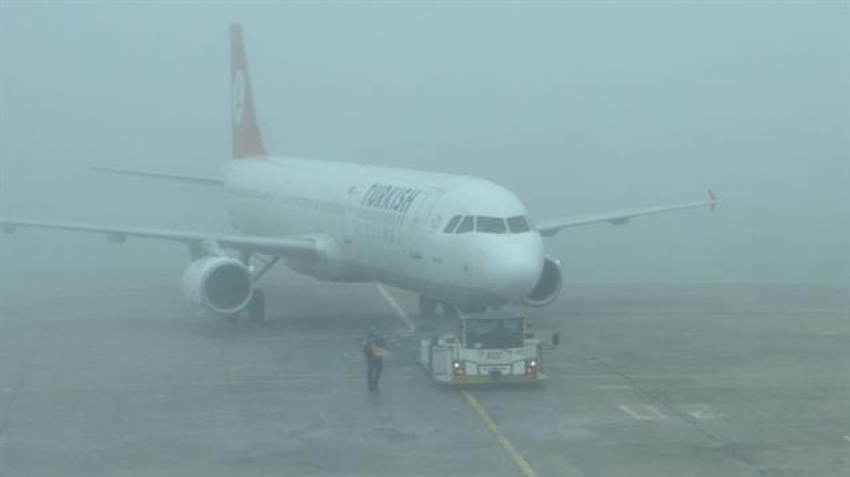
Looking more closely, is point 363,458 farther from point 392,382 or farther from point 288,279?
point 288,279

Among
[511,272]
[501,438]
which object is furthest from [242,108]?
[501,438]

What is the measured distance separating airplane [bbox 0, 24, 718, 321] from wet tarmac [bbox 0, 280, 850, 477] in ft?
3.77

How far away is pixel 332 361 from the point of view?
102 ft

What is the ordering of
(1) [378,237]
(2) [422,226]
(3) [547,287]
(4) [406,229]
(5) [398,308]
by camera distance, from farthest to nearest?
(5) [398,308] → (3) [547,287] → (1) [378,237] → (4) [406,229] → (2) [422,226]

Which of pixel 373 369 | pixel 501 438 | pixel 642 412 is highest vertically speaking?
pixel 373 369

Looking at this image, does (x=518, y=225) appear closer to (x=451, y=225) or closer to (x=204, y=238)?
(x=451, y=225)

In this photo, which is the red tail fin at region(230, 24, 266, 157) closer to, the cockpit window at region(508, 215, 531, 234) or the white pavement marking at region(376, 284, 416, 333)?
the white pavement marking at region(376, 284, 416, 333)

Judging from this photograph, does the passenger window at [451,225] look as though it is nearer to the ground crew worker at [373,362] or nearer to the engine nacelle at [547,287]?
the ground crew worker at [373,362]

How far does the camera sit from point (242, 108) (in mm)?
49156

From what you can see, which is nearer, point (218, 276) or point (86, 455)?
point (86, 455)

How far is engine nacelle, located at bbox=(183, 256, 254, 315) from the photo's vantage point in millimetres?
34281

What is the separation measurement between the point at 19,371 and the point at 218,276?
5.97m

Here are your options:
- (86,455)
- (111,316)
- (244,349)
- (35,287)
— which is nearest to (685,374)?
(244,349)

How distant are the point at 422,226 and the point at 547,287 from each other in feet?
15.6
